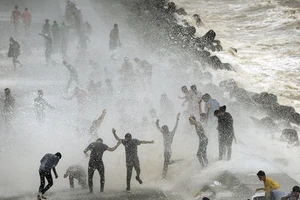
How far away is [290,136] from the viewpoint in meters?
13.2

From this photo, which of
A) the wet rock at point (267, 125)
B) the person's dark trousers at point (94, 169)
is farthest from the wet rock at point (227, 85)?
the person's dark trousers at point (94, 169)

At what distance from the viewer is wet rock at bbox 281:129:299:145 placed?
13055mm

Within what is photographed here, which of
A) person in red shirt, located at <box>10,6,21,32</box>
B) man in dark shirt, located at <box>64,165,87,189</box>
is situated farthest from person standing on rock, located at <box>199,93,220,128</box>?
person in red shirt, located at <box>10,6,21,32</box>

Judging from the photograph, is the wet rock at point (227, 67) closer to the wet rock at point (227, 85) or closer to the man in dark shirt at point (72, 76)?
the wet rock at point (227, 85)

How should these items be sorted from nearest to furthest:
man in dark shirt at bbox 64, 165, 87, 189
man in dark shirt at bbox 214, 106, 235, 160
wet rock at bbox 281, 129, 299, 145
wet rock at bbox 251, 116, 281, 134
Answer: man in dark shirt at bbox 64, 165, 87, 189 < man in dark shirt at bbox 214, 106, 235, 160 < wet rock at bbox 281, 129, 299, 145 < wet rock at bbox 251, 116, 281, 134

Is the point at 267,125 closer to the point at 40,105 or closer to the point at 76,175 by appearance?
the point at 76,175

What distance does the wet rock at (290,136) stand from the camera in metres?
13.1

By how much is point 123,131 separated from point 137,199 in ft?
15.6

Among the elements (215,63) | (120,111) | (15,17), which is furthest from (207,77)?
(15,17)

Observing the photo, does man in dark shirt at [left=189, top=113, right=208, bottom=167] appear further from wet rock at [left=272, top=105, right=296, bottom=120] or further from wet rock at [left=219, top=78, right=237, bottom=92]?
wet rock at [left=219, top=78, right=237, bottom=92]

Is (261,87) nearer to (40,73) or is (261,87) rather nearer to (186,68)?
(186,68)

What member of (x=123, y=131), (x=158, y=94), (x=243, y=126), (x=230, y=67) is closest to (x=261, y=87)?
(x=230, y=67)

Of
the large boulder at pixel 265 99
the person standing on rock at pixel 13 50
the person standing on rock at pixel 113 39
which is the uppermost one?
the person standing on rock at pixel 113 39

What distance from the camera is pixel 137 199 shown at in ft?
32.3
